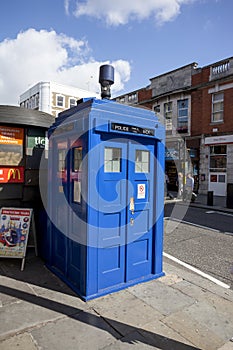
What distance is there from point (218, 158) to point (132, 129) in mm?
14240

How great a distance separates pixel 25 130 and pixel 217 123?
1426cm

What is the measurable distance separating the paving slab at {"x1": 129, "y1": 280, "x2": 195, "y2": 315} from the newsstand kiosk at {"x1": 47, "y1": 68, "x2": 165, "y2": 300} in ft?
0.62

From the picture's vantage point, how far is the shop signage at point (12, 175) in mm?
4859

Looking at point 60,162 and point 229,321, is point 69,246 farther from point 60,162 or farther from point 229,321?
point 229,321

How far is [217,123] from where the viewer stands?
16344 millimetres

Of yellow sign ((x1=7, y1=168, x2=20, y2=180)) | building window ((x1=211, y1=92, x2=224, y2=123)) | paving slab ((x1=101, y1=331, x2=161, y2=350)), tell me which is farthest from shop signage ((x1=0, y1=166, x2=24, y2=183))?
building window ((x1=211, y1=92, x2=224, y2=123))

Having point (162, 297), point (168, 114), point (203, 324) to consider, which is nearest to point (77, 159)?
point (162, 297)

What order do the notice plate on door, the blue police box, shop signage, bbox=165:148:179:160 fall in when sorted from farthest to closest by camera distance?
shop signage, bbox=165:148:179:160 → the notice plate on door → the blue police box

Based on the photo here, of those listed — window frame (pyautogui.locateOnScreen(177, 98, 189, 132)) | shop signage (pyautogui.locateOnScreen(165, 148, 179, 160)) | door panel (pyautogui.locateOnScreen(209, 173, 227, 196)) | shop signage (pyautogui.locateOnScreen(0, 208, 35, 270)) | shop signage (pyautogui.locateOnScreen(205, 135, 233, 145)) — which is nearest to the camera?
shop signage (pyautogui.locateOnScreen(0, 208, 35, 270))

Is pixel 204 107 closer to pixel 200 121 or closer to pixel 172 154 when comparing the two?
pixel 200 121

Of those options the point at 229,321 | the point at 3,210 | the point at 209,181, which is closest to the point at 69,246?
the point at 3,210

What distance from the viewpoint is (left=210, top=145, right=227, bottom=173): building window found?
53.1 feet

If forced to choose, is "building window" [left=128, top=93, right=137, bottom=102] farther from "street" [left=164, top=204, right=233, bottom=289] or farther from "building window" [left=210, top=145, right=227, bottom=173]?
"street" [left=164, top=204, right=233, bottom=289]

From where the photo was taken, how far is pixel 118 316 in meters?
3.12
